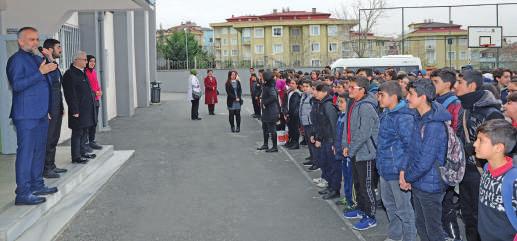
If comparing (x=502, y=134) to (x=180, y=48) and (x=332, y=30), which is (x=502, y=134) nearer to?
(x=180, y=48)

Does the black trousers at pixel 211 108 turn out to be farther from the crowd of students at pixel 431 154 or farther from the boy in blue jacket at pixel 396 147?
the boy in blue jacket at pixel 396 147

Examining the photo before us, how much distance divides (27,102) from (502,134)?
17.5 feet

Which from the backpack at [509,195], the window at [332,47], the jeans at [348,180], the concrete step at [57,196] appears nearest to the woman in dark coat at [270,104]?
the concrete step at [57,196]

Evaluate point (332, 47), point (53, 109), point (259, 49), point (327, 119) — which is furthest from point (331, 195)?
point (259, 49)

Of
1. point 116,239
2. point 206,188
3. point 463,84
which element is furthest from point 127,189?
point 463,84

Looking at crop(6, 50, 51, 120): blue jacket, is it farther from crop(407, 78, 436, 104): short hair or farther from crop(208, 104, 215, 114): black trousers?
crop(208, 104, 215, 114): black trousers

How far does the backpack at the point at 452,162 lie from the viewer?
497cm

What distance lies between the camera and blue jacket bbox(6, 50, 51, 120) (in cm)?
686

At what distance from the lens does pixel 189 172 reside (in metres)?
10.2

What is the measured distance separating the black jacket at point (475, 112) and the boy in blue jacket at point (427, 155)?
645mm

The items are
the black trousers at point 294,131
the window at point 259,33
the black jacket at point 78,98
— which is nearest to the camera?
the black jacket at point 78,98

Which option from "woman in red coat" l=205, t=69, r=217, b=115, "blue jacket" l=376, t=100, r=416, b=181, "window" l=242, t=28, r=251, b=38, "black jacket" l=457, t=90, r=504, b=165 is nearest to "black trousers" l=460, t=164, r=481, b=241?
"black jacket" l=457, t=90, r=504, b=165

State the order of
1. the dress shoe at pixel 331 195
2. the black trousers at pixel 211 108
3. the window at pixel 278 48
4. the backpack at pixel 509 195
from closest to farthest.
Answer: the backpack at pixel 509 195
the dress shoe at pixel 331 195
the black trousers at pixel 211 108
the window at pixel 278 48

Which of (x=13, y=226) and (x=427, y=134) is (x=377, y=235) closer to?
(x=427, y=134)
